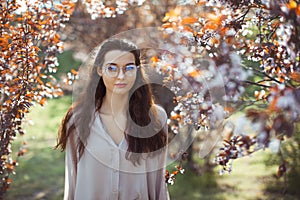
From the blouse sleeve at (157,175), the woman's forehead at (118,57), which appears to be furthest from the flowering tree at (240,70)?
the woman's forehead at (118,57)

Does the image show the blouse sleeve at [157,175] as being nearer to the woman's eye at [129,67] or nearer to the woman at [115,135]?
the woman at [115,135]

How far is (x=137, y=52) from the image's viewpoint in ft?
6.03

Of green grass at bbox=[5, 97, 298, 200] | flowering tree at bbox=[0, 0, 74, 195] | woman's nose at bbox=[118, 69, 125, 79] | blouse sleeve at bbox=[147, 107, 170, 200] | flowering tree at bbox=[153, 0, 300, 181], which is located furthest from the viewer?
green grass at bbox=[5, 97, 298, 200]

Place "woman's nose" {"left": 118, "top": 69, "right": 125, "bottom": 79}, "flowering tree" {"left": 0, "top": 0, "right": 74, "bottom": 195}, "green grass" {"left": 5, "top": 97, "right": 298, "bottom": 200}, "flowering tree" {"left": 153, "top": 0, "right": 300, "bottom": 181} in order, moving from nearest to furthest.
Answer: "flowering tree" {"left": 153, "top": 0, "right": 300, "bottom": 181} < "woman's nose" {"left": 118, "top": 69, "right": 125, "bottom": 79} < "flowering tree" {"left": 0, "top": 0, "right": 74, "bottom": 195} < "green grass" {"left": 5, "top": 97, "right": 298, "bottom": 200}

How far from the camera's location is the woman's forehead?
1748 millimetres

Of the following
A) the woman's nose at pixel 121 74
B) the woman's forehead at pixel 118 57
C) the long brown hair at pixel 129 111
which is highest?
the woman's forehead at pixel 118 57

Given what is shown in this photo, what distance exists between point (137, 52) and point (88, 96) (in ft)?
0.90

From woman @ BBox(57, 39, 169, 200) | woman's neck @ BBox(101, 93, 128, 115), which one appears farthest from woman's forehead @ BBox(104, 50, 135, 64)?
woman's neck @ BBox(101, 93, 128, 115)

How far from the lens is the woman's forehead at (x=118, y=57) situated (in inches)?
68.8

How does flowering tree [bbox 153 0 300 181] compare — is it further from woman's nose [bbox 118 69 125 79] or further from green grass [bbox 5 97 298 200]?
green grass [bbox 5 97 298 200]

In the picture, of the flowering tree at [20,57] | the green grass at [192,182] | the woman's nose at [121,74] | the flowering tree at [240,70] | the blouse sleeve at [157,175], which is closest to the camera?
the flowering tree at [240,70]

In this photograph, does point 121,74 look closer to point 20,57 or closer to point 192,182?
point 20,57

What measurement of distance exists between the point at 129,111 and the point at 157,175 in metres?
0.29

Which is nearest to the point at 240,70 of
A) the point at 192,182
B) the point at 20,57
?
the point at 20,57
